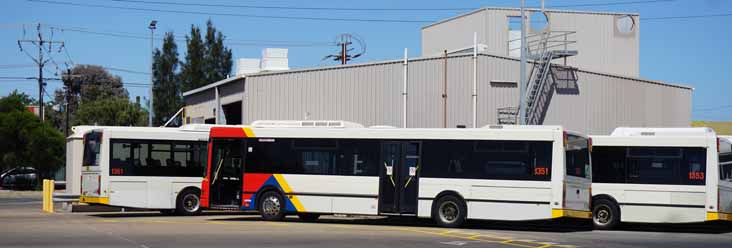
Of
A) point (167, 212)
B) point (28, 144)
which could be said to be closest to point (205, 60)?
point (28, 144)

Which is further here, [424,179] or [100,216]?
[100,216]

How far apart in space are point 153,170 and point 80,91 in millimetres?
72212

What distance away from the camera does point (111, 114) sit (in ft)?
252

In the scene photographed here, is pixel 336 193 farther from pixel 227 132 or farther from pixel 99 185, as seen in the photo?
pixel 99 185

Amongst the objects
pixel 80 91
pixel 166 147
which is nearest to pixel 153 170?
pixel 166 147

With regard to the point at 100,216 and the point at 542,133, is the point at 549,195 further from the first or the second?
the point at 100,216

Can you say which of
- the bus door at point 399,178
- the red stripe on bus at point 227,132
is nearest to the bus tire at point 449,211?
the bus door at point 399,178

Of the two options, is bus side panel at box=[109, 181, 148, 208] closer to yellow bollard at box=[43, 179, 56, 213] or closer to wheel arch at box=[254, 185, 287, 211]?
wheel arch at box=[254, 185, 287, 211]

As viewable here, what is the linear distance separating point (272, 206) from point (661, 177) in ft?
32.9

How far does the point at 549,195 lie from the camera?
872 inches

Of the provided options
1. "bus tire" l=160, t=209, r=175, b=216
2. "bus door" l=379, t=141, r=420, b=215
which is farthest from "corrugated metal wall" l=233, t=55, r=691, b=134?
"bus door" l=379, t=141, r=420, b=215

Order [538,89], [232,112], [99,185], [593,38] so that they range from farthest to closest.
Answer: [593,38] → [232,112] → [538,89] → [99,185]

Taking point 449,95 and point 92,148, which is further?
point 449,95

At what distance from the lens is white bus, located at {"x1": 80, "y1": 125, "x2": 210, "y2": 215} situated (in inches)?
1043
